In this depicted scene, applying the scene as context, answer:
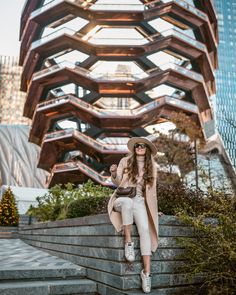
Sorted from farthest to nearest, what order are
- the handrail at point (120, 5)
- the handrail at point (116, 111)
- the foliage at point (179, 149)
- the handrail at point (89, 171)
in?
the handrail at point (120, 5)
the handrail at point (116, 111)
the handrail at point (89, 171)
the foliage at point (179, 149)

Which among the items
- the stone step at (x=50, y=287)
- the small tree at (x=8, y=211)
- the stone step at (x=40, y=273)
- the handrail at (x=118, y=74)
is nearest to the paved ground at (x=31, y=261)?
the stone step at (x=40, y=273)

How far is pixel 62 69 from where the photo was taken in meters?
28.1

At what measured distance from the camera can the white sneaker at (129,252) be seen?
3.88 metres

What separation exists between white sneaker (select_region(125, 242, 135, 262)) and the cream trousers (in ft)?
0.36

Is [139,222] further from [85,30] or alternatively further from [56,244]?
[85,30]

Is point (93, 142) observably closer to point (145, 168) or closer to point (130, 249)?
point (145, 168)

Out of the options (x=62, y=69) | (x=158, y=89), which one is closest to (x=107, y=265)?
(x=62, y=69)

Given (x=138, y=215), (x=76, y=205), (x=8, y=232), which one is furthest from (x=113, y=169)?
(x=8, y=232)

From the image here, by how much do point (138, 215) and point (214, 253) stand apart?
0.95 metres

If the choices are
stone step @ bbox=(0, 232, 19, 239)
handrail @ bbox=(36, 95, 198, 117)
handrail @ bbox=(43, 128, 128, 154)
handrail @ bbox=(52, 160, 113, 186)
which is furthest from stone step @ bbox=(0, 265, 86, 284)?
handrail @ bbox=(36, 95, 198, 117)

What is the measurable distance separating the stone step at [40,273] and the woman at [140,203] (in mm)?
1293

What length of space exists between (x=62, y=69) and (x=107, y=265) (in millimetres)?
25417

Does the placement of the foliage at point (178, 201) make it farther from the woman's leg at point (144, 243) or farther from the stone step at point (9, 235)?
the stone step at point (9, 235)

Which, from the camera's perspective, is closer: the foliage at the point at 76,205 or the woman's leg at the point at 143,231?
the woman's leg at the point at 143,231
